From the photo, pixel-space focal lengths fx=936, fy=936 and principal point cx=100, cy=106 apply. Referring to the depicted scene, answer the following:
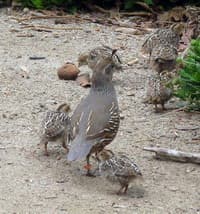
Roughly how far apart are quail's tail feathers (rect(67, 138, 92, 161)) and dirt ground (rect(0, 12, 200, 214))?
267 millimetres

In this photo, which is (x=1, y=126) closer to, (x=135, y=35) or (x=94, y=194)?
(x=94, y=194)

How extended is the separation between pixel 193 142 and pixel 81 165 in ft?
3.97

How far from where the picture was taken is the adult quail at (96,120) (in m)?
8.12

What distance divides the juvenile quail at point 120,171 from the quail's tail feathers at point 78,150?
19 centimetres

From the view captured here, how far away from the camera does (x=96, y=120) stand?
8.27m

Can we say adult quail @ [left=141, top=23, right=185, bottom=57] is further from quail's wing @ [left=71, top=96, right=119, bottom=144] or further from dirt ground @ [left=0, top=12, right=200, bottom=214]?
quail's wing @ [left=71, top=96, right=119, bottom=144]

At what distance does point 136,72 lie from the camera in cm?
1178

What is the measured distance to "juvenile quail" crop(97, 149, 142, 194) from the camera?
7.82 meters

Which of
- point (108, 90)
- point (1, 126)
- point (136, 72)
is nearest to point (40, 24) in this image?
point (136, 72)

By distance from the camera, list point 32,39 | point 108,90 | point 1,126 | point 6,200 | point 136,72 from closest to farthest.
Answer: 1. point 6,200
2. point 108,90
3. point 1,126
4. point 136,72
5. point 32,39

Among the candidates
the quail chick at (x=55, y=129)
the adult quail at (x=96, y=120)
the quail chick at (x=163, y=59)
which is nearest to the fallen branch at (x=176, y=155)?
the adult quail at (x=96, y=120)

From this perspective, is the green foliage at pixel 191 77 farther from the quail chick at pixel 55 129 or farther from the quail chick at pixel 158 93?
the quail chick at pixel 55 129

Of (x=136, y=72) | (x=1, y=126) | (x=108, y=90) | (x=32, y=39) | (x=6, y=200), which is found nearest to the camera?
(x=6, y=200)

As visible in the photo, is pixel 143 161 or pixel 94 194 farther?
pixel 143 161
